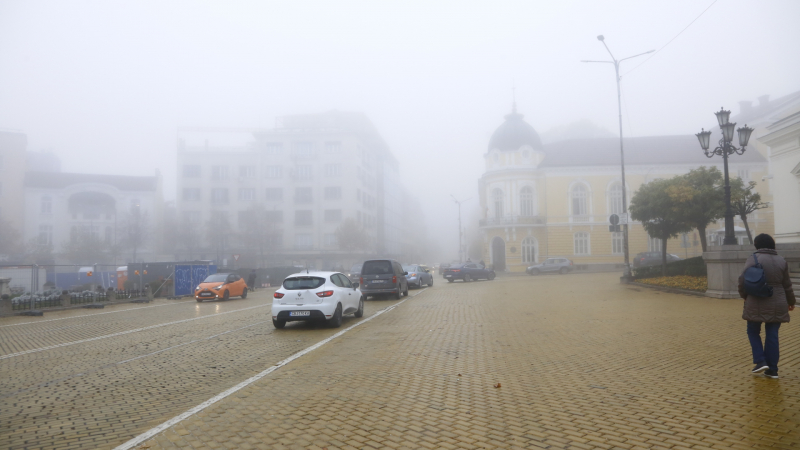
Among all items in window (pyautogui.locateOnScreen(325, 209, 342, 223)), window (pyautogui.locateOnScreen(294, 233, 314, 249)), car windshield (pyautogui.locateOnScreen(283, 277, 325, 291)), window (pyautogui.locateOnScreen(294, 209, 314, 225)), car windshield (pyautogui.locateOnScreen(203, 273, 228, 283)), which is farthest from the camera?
window (pyautogui.locateOnScreen(294, 209, 314, 225))

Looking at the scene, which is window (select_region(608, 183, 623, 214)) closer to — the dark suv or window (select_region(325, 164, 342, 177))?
window (select_region(325, 164, 342, 177))

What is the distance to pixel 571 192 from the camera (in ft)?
181

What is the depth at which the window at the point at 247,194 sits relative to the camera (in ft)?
242

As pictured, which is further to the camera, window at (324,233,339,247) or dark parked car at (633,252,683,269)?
window at (324,233,339,247)

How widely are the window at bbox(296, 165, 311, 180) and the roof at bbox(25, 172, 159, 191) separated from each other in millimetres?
20996

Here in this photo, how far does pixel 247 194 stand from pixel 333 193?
1206 cm

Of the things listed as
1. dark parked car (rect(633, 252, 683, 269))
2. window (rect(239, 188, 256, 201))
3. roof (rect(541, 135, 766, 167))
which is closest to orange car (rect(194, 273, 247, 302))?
dark parked car (rect(633, 252, 683, 269))

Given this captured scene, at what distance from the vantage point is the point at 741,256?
16.4 meters

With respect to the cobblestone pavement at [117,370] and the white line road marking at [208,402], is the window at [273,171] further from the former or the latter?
the white line road marking at [208,402]

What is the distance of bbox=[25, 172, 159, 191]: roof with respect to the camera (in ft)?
219

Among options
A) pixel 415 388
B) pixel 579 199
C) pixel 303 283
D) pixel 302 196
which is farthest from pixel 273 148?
pixel 415 388

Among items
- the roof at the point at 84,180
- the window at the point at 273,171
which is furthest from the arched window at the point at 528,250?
the roof at the point at 84,180

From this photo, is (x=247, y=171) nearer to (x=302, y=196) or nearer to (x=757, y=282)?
(x=302, y=196)

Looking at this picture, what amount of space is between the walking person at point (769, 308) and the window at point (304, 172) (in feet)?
234
